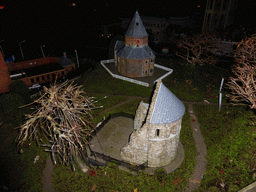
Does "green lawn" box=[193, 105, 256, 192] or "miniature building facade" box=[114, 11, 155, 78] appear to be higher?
"miniature building facade" box=[114, 11, 155, 78]

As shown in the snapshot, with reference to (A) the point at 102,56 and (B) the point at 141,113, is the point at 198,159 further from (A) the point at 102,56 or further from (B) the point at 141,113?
(A) the point at 102,56

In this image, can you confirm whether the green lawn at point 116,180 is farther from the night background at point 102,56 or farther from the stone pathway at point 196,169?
the stone pathway at point 196,169

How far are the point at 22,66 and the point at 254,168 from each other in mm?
43678

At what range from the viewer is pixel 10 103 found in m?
24.1

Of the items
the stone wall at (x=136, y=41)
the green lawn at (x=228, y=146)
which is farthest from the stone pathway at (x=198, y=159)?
→ the stone wall at (x=136, y=41)

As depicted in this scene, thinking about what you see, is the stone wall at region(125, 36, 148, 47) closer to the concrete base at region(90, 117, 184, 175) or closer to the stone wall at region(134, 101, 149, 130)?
the concrete base at region(90, 117, 184, 175)

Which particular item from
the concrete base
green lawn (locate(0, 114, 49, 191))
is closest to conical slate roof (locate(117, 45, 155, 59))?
the concrete base

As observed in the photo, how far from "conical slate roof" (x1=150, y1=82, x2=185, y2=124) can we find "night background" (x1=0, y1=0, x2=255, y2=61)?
34903mm

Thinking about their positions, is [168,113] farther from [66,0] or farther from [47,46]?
[66,0]

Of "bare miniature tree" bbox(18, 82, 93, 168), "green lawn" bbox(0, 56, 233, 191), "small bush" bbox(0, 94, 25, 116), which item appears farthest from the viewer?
"small bush" bbox(0, 94, 25, 116)

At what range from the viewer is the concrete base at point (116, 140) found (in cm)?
2119

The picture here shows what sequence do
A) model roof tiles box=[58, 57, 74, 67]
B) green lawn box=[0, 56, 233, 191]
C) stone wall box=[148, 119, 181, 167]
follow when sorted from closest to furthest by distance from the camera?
1. stone wall box=[148, 119, 181, 167]
2. green lawn box=[0, 56, 233, 191]
3. model roof tiles box=[58, 57, 74, 67]

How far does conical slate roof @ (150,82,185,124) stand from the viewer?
59.0 ft

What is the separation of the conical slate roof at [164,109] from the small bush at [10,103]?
19.2 m
